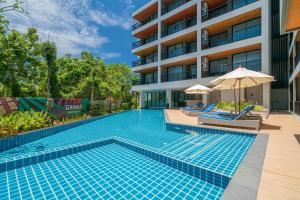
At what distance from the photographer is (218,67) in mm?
19875

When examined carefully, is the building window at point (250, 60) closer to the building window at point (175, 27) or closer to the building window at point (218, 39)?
the building window at point (218, 39)

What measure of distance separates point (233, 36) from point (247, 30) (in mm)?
1673

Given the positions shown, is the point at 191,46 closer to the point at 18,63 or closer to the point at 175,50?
the point at 175,50

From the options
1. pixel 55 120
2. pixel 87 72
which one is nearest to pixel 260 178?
pixel 55 120

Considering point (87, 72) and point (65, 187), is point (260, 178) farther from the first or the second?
point (87, 72)

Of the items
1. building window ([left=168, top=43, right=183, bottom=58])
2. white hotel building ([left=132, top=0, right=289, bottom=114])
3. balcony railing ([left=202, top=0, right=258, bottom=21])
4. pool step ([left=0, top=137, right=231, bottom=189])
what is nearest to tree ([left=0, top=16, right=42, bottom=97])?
white hotel building ([left=132, top=0, right=289, bottom=114])

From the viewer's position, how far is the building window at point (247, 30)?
51.8 feet

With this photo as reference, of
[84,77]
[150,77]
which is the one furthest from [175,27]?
[84,77]

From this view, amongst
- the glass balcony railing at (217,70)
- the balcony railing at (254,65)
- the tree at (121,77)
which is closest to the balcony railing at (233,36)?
the balcony railing at (254,65)

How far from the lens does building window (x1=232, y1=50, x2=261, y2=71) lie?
1617 cm

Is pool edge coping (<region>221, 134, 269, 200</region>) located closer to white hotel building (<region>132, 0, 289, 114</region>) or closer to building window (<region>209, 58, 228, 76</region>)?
white hotel building (<region>132, 0, 289, 114</region>)

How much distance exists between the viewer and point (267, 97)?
46.0ft

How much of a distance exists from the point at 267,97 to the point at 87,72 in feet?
75.4

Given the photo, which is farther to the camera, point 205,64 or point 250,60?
point 205,64
